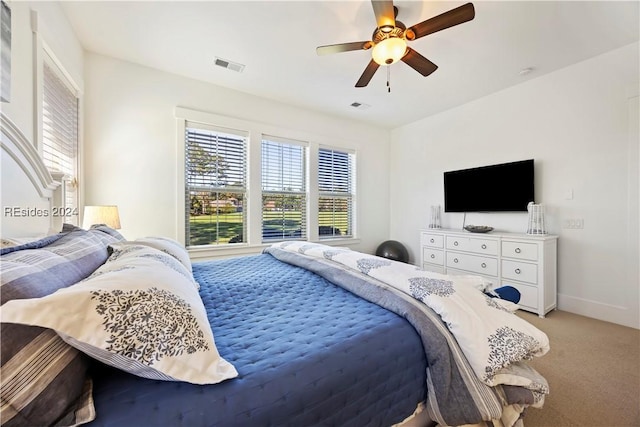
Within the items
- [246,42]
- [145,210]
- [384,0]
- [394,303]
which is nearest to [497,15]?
[384,0]

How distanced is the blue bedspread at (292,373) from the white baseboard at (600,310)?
3.11 meters

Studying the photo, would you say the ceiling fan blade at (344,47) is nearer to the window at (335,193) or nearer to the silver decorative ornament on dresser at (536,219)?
the window at (335,193)

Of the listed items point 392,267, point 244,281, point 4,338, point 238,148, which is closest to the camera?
point 4,338

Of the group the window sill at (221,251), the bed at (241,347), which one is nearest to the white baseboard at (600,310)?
the bed at (241,347)

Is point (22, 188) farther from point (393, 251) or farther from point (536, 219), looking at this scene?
point (536, 219)

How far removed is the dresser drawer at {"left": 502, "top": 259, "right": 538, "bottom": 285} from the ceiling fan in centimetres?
241

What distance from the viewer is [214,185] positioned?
3402 mm

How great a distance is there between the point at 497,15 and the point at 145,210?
156 inches

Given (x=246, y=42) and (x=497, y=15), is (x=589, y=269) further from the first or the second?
(x=246, y=42)

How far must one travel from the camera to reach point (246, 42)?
2492 millimetres

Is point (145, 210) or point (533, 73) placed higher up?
point (533, 73)

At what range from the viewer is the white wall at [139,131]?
2721 mm

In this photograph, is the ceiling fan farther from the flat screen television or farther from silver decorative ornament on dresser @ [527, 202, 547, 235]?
silver decorative ornament on dresser @ [527, 202, 547, 235]

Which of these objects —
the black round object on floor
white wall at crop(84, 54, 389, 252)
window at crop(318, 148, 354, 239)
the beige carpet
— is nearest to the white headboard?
white wall at crop(84, 54, 389, 252)
